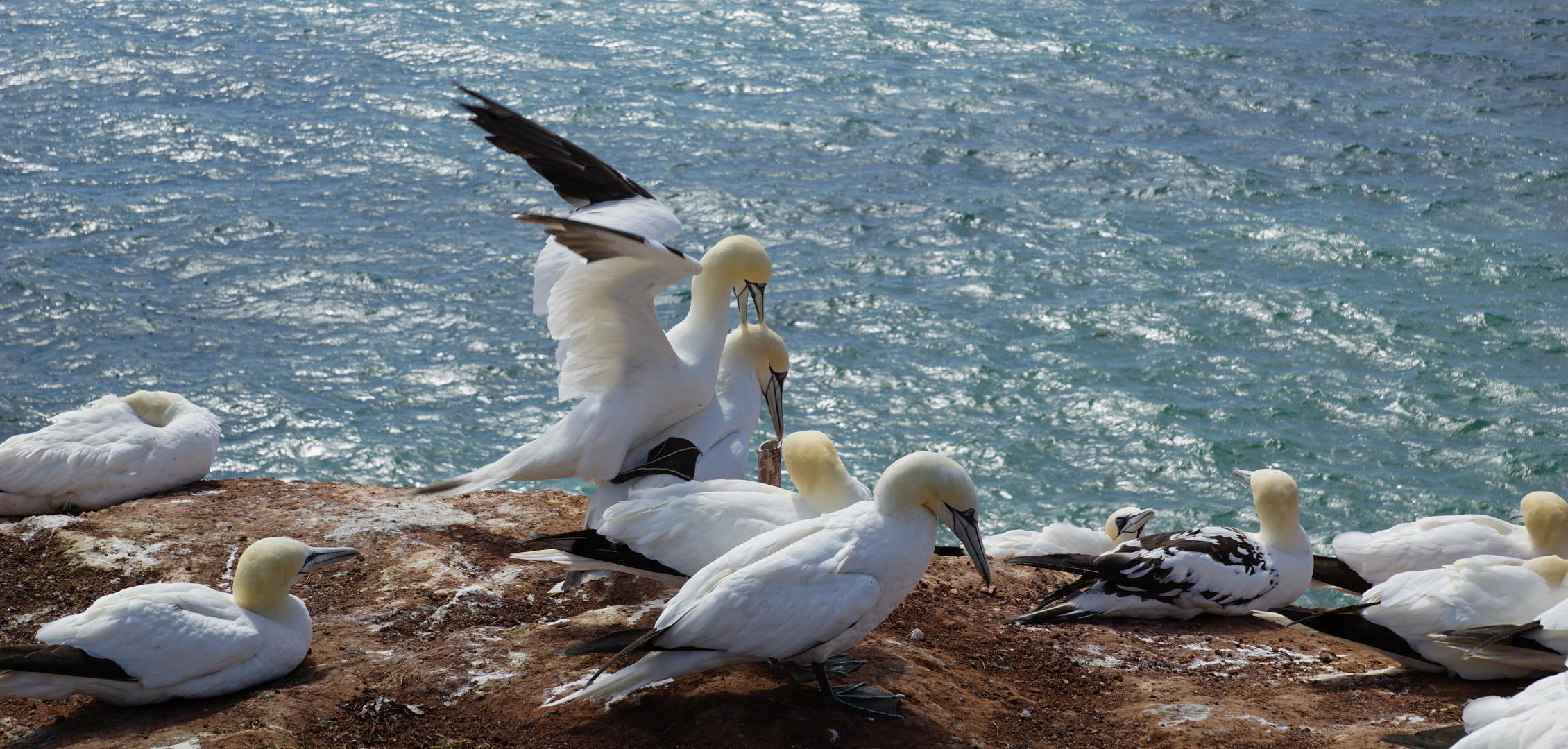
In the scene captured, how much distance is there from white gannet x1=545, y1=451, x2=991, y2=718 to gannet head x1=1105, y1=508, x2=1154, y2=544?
11.4ft

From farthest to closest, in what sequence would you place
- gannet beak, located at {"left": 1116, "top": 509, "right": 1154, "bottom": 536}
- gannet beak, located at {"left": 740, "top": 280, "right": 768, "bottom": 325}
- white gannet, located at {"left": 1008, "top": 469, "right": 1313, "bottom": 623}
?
gannet beak, located at {"left": 1116, "top": 509, "right": 1154, "bottom": 536} < gannet beak, located at {"left": 740, "top": 280, "right": 768, "bottom": 325} < white gannet, located at {"left": 1008, "top": 469, "right": 1313, "bottom": 623}

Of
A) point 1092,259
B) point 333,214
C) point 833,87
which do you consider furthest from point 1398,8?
point 333,214

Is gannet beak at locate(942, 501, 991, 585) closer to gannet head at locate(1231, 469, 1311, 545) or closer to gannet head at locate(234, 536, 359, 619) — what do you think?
gannet head at locate(1231, 469, 1311, 545)

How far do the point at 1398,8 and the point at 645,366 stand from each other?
2178 centimetres

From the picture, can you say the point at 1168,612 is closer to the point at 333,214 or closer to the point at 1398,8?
the point at 333,214

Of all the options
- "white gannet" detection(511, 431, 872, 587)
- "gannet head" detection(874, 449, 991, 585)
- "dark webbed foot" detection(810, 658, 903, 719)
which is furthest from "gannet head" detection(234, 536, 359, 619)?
"gannet head" detection(874, 449, 991, 585)

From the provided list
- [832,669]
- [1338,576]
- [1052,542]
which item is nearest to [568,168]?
[1052,542]

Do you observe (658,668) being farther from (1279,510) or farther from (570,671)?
(1279,510)

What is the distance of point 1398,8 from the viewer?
2327 cm

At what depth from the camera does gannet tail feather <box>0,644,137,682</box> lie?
162 inches

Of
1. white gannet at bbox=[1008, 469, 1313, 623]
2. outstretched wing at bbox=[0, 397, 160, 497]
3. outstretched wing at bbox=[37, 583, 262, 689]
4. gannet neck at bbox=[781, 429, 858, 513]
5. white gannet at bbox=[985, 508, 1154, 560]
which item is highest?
gannet neck at bbox=[781, 429, 858, 513]

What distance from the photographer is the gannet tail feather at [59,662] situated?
13.5ft

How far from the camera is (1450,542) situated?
6.08 meters

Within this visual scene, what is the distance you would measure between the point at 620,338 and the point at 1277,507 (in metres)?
3.06
